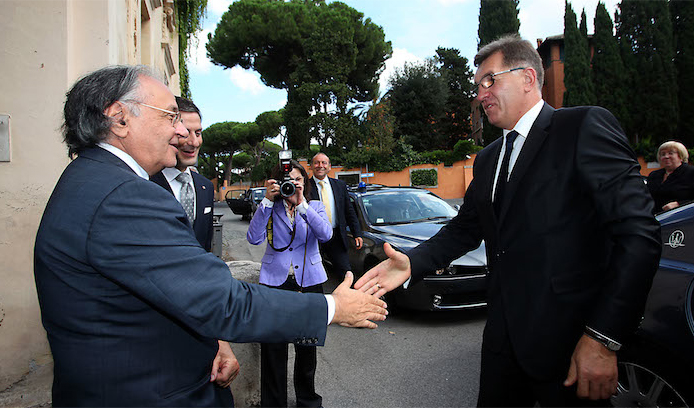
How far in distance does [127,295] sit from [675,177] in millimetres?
6841

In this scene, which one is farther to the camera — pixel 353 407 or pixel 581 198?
pixel 353 407

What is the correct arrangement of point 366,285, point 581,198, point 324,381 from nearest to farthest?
1. point 581,198
2. point 366,285
3. point 324,381

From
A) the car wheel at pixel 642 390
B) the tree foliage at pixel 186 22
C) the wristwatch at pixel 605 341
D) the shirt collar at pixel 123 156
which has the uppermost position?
the tree foliage at pixel 186 22

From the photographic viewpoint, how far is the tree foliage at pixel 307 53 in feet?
107

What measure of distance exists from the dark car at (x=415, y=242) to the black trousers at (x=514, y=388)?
6.37 ft

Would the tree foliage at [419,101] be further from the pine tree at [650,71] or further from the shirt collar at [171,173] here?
the shirt collar at [171,173]

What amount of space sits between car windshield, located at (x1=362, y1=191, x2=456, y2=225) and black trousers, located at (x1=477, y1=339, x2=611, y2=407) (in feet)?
14.5

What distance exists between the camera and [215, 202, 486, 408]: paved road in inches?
135

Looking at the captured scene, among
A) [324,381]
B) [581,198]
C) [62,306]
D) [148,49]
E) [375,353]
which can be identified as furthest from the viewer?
[148,49]

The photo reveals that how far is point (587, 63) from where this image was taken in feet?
99.8

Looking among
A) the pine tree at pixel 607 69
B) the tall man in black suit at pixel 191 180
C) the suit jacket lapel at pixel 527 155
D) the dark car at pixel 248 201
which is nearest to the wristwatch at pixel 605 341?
the suit jacket lapel at pixel 527 155

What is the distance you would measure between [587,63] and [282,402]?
34.9 metres

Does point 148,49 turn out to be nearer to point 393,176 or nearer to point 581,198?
point 581,198

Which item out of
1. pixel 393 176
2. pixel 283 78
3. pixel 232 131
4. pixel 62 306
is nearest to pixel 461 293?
pixel 62 306
